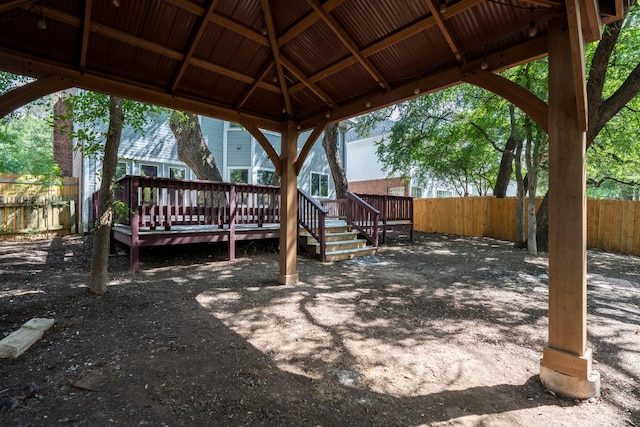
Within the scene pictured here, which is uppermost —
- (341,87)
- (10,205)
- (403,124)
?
(403,124)

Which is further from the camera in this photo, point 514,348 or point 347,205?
point 347,205

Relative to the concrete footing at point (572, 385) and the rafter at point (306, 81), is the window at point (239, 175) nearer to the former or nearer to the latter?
the rafter at point (306, 81)

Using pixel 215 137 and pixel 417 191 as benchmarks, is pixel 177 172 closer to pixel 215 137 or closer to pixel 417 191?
pixel 215 137

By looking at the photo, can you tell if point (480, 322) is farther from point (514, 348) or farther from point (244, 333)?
point (244, 333)

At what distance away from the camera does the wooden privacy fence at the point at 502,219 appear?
9.62m

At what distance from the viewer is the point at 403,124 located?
503 inches

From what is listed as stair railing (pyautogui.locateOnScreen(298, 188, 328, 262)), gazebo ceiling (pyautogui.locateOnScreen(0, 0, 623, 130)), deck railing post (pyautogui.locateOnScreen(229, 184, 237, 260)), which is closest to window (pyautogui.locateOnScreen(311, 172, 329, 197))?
stair railing (pyautogui.locateOnScreen(298, 188, 328, 262))

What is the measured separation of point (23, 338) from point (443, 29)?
4941 millimetres

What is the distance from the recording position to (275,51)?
12.8 ft

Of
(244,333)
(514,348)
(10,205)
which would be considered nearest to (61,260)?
(10,205)

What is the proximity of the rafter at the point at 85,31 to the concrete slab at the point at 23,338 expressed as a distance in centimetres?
279

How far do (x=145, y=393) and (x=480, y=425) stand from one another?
2358 millimetres

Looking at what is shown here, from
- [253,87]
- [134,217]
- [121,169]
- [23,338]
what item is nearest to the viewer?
[23,338]

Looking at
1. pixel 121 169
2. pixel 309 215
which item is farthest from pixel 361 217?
pixel 121 169
